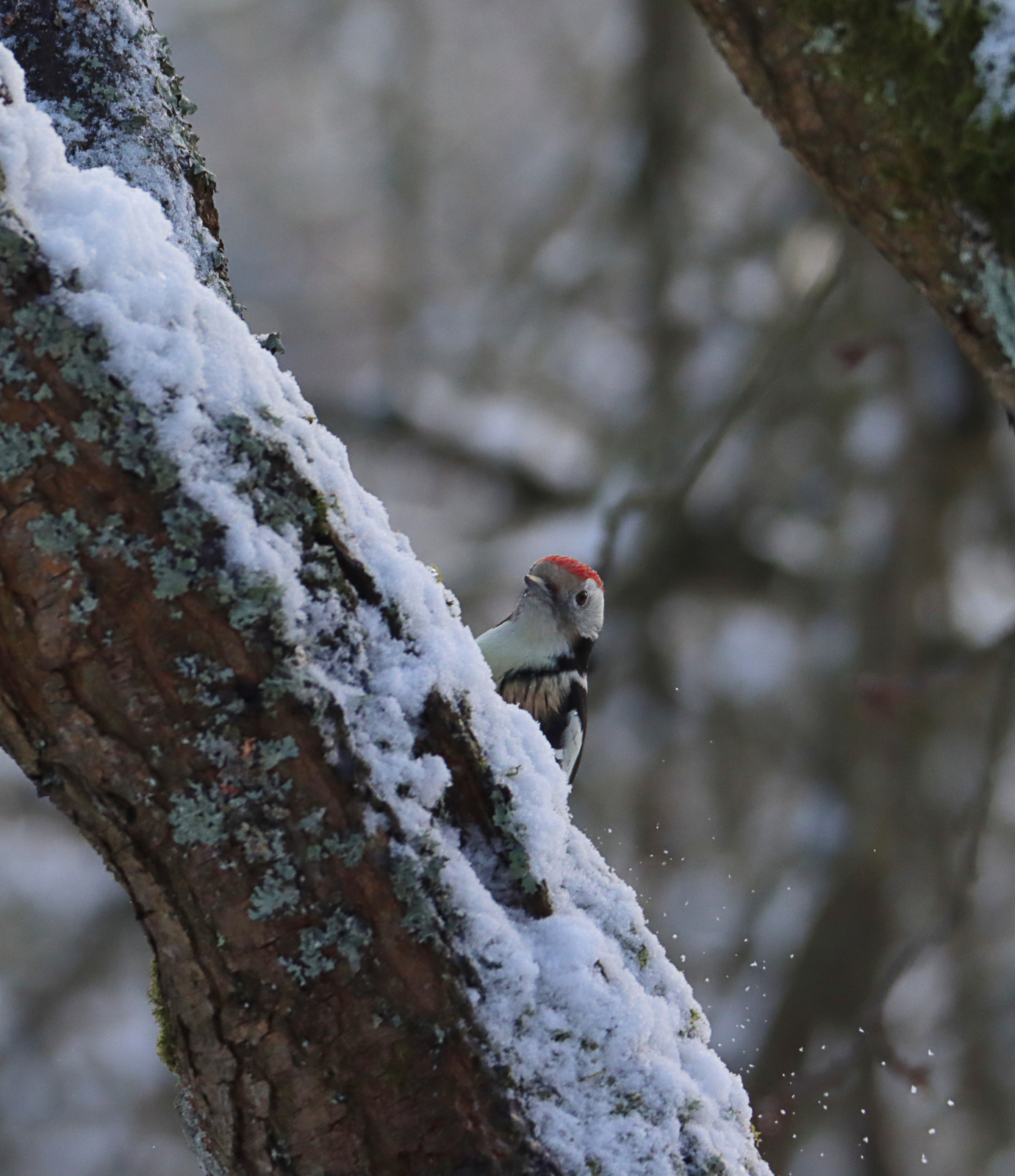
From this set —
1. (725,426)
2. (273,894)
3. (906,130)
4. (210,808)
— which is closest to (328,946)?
(273,894)

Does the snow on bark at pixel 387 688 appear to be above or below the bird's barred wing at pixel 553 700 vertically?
below

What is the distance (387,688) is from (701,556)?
5.74 m

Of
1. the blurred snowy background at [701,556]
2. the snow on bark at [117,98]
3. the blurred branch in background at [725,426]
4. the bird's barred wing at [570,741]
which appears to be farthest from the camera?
the blurred snowy background at [701,556]

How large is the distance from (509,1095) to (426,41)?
28.9 ft

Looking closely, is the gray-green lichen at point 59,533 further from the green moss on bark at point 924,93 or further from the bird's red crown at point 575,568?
the bird's red crown at point 575,568

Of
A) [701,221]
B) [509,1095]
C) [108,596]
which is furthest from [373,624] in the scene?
[701,221]

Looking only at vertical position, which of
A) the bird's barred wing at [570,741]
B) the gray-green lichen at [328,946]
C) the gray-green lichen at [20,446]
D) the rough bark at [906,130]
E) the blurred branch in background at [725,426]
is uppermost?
the blurred branch in background at [725,426]

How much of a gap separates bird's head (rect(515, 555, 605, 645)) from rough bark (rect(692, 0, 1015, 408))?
2.58 m

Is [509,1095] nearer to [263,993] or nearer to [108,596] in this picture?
[263,993]

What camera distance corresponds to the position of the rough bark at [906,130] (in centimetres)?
129

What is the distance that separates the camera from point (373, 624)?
1380 millimetres

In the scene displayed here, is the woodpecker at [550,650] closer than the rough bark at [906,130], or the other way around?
the rough bark at [906,130]

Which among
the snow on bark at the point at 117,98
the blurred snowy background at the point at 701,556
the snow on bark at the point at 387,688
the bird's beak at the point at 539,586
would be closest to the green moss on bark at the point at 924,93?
the snow on bark at the point at 387,688

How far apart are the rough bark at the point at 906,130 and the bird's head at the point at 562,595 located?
258 cm
